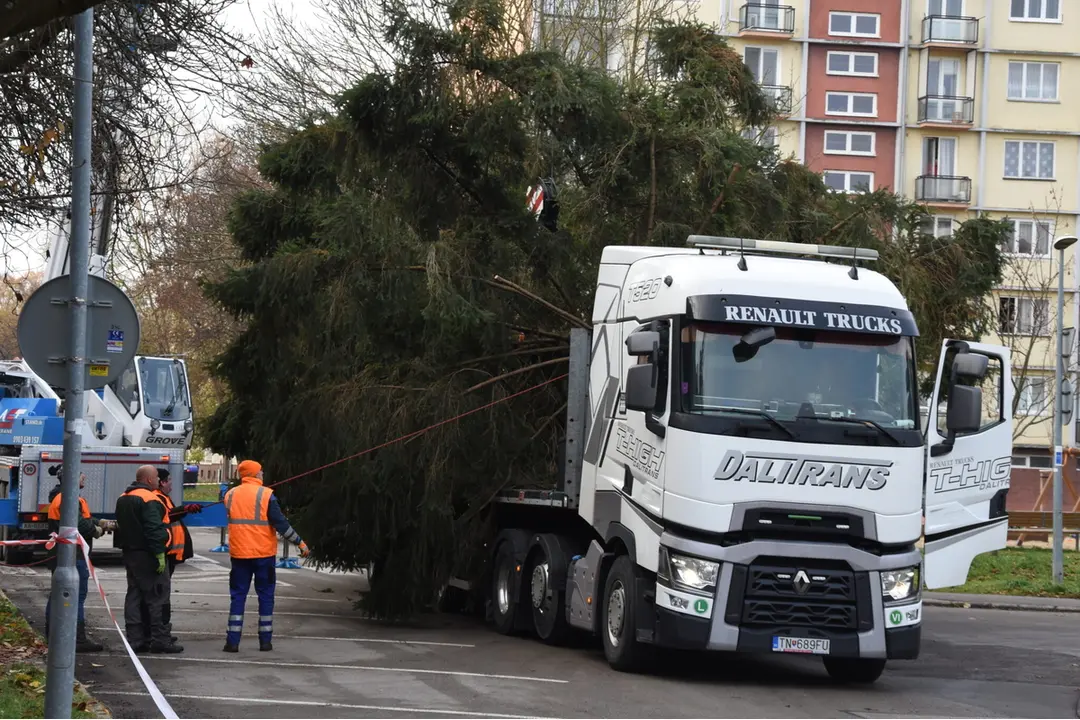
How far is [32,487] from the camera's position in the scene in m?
22.1

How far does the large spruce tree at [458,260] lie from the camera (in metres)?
16.0

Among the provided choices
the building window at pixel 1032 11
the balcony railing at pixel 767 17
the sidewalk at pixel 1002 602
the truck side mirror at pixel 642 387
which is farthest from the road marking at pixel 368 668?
the building window at pixel 1032 11

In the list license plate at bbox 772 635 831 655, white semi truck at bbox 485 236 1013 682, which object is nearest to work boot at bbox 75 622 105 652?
white semi truck at bbox 485 236 1013 682

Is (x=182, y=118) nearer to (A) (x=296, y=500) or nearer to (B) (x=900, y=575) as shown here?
(A) (x=296, y=500)

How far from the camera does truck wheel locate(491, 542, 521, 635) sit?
1568 cm

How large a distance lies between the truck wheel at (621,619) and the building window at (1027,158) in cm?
4444

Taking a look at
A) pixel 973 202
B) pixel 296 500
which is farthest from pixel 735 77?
pixel 973 202

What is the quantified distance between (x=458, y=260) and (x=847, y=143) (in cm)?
3910

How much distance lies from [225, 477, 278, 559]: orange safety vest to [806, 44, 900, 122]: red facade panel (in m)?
41.9

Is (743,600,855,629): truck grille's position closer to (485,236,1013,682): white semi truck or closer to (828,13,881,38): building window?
(485,236,1013,682): white semi truck

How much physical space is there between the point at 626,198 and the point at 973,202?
38586mm

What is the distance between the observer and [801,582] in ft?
39.4

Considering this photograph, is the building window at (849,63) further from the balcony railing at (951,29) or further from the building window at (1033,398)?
the building window at (1033,398)

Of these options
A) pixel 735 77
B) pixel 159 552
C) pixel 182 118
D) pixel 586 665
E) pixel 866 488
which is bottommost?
pixel 586 665
